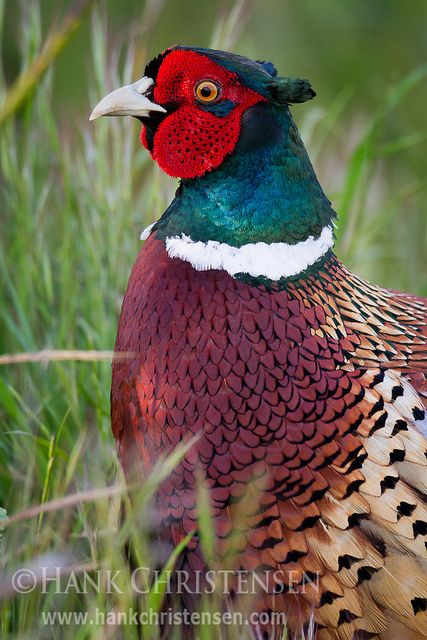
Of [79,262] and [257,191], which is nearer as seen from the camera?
[257,191]

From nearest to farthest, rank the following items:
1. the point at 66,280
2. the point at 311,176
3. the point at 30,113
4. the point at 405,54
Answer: the point at 311,176 < the point at 66,280 < the point at 30,113 < the point at 405,54

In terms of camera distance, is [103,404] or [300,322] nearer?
[300,322]

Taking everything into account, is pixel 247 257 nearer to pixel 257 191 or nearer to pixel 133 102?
pixel 257 191

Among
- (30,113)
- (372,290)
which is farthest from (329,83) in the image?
(372,290)

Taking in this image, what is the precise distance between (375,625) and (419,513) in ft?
0.88

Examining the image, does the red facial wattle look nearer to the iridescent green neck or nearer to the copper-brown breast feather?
the iridescent green neck

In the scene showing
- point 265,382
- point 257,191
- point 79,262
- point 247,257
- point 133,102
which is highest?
point 133,102

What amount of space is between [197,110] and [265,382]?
65 centimetres

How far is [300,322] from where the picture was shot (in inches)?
89.6

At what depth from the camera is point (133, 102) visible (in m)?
2.30

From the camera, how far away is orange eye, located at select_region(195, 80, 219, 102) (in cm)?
A: 225

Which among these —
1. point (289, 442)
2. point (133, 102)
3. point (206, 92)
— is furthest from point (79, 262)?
point (289, 442)

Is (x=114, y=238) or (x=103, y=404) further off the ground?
(x=114, y=238)

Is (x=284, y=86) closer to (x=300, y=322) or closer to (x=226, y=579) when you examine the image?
(x=300, y=322)
